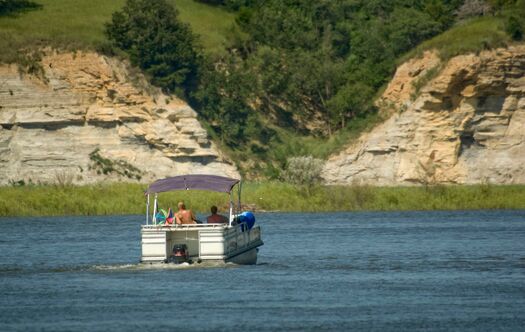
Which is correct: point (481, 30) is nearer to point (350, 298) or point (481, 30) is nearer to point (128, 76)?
point (128, 76)

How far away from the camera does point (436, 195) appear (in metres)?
72.9

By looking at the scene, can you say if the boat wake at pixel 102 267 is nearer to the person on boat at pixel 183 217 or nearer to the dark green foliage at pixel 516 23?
the person on boat at pixel 183 217

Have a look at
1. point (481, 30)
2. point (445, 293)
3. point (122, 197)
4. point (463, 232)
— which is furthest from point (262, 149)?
point (445, 293)

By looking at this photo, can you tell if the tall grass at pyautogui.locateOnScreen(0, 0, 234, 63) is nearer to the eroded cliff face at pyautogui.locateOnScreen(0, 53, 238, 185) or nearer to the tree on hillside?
the eroded cliff face at pyautogui.locateOnScreen(0, 53, 238, 185)

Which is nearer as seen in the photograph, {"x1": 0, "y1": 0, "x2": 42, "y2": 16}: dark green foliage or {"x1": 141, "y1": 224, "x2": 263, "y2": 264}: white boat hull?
{"x1": 141, "y1": 224, "x2": 263, "y2": 264}: white boat hull

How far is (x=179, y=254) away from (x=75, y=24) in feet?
186

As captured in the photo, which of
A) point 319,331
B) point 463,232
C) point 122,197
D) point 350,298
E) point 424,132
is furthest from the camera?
point 424,132

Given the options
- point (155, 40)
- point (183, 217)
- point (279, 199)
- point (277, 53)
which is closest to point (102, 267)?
point (183, 217)

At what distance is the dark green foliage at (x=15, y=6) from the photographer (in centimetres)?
9431

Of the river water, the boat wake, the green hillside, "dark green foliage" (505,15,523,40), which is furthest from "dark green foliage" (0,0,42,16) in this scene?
the boat wake

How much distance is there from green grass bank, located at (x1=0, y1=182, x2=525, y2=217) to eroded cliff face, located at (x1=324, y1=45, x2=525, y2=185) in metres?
9.62

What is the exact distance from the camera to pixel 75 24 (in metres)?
91.7

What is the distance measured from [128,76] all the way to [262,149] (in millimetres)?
10342

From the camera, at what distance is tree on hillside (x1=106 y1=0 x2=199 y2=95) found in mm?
89688
